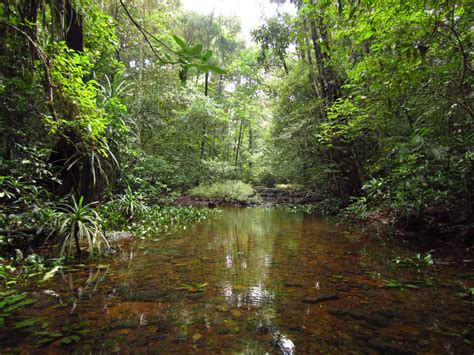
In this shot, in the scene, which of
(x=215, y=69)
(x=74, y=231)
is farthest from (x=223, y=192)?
(x=215, y=69)

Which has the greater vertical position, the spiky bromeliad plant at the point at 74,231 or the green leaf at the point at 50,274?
the spiky bromeliad plant at the point at 74,231

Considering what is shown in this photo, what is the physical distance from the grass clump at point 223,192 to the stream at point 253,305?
902 cm

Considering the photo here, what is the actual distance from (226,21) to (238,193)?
11408 mm

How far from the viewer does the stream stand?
145cm

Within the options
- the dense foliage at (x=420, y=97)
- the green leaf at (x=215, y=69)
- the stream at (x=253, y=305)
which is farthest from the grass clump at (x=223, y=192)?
the green leaf at (x=215, y=69)

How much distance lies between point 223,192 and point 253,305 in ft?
35.8

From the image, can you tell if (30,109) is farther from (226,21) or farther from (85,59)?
(226,21)

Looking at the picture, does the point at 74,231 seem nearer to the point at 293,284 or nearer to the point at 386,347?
the point at 293,284

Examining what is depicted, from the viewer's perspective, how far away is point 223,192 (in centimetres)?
1282

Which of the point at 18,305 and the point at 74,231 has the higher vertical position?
the point at 74,231

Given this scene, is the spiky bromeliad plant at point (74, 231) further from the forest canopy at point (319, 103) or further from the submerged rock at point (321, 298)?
the submerged rock at point (321, 298)

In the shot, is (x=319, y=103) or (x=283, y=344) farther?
(x=319, y=103)

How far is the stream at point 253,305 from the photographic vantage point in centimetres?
145

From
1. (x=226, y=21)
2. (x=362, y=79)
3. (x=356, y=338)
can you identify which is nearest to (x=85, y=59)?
(x=356, y=338)
